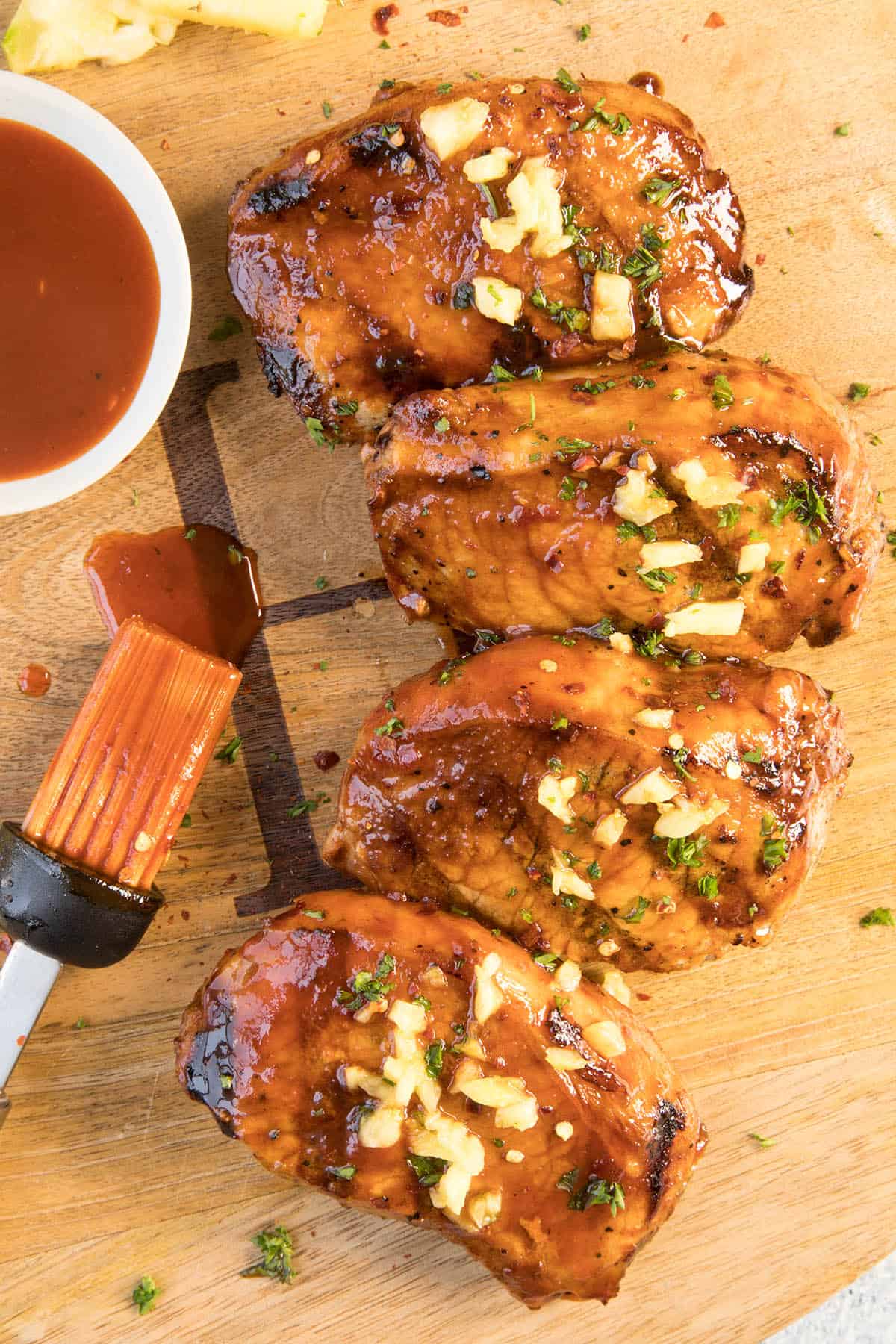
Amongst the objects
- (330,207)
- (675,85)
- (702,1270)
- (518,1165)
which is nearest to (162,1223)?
(518,1165)

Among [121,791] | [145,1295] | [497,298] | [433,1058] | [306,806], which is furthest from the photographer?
[306,806]

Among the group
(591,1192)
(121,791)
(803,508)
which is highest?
(803,508)

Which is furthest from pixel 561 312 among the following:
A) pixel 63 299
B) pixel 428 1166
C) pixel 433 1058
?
pixel 428 1166

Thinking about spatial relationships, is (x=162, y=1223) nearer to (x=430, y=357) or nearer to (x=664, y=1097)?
(x=664, y=1097)

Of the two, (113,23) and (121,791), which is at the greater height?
(113,23)

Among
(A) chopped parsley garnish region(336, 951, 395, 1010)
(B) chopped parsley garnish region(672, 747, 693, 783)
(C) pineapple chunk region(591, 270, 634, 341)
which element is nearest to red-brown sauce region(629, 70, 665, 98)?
(C) pineapple chunk region(591, 270, 634, 341)

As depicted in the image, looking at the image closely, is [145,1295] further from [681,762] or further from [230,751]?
[681,762]

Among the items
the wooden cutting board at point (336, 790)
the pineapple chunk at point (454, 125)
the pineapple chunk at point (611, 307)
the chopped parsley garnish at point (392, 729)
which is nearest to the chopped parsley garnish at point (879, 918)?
the wooden cutting board at point (336, 790)

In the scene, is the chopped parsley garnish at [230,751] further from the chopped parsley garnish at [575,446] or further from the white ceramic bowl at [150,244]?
the chopped parsley garnish at [575,446]
